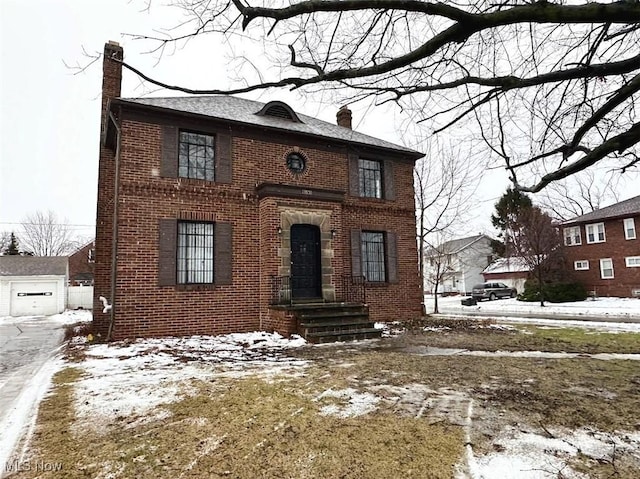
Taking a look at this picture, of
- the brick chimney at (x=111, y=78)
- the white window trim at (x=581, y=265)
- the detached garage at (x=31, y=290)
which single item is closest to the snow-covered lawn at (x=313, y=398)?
the brick chimney at (x=111, y=78)


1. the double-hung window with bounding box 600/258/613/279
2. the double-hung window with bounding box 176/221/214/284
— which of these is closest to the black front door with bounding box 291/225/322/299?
the double-hung window with bounding box 176/221/214/284

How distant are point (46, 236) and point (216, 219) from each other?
1970 inches

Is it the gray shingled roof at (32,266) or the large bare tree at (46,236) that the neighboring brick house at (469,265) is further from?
the large bare tree at (46,236)

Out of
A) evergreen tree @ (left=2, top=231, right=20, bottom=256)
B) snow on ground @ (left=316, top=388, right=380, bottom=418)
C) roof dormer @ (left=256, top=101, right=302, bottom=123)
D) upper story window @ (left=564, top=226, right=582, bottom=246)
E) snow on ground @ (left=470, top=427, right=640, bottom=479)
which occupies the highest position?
roof dormer @ (left=256, top=101, right=302, bottom=123)

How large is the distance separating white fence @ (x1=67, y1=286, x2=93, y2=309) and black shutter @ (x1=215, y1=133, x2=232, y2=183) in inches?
908

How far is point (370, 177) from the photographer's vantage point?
13.7 meters

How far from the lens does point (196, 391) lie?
192 inches

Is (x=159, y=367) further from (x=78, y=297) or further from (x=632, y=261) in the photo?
(x=632, y=261)

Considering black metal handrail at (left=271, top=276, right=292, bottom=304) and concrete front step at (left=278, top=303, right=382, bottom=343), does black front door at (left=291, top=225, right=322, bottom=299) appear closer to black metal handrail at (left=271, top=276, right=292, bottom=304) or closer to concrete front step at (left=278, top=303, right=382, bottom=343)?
black metal handrail at (left=271, top=276, right=292, bottom=304)

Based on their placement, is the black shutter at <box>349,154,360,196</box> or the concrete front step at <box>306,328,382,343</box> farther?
the black shutter at <box>349,154,360,196</box>

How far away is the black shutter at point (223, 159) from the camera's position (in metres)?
11.0

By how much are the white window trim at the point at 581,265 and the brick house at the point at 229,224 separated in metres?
21.3

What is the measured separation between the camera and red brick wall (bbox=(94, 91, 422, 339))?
9688mm

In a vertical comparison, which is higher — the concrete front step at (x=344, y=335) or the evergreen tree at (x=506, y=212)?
the evergreen tree at (x=506, y=212)
